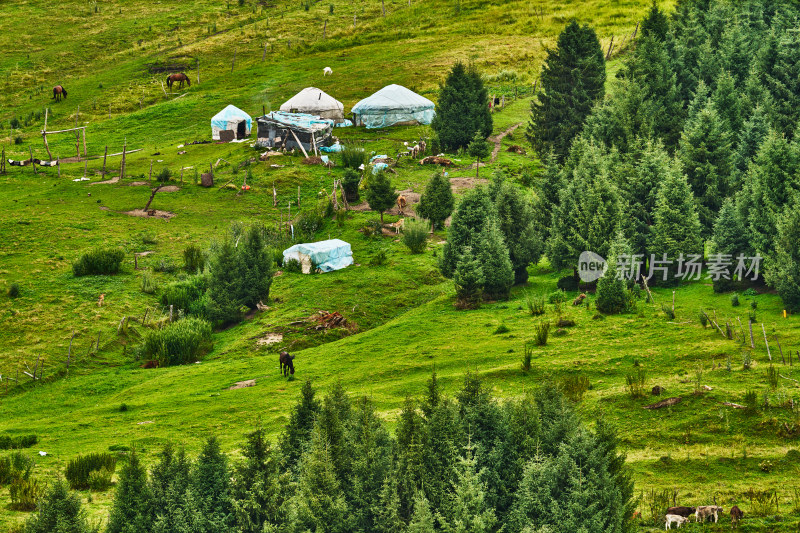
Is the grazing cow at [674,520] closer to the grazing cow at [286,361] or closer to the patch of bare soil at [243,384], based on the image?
the grazing cow at [286,361]

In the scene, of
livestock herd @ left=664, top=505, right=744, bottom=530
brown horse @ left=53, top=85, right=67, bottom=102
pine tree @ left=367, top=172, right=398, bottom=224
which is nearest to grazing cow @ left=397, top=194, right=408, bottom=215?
pine tree @ left=367, top=172, right=398, bottom=224

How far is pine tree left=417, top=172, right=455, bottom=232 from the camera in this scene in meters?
53.6

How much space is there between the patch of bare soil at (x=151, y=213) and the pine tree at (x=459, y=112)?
22.2 meters

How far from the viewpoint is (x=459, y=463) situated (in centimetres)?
2158

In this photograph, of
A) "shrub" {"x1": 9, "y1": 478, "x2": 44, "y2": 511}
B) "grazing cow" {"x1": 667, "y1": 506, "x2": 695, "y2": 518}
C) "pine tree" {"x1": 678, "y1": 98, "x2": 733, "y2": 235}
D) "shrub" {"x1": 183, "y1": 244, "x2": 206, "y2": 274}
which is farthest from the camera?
"shrub" {"x1": 183, "y1": 244, "x2": 206, "y2": 274}

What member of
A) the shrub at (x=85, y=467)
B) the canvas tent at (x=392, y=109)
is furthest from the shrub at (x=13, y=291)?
the canvas tent at (x=392, y=109)

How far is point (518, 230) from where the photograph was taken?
150 feet

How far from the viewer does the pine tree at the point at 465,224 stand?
1704 inches

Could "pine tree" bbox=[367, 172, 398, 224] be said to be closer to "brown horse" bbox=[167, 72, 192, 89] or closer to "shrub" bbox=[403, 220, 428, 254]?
"shrub" bbox=[403, 220, 428, 254]

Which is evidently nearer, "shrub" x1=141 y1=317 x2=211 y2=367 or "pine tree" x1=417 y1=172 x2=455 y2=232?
"shrub" x1=141 y1=317 x2=211 y2=367

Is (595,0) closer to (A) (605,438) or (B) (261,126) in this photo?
(B) (261,126)

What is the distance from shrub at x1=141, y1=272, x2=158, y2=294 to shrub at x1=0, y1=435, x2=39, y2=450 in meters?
17.2

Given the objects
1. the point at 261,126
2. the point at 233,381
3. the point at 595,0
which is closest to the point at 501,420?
the point at 233,381

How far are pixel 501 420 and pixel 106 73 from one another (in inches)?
3413
